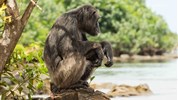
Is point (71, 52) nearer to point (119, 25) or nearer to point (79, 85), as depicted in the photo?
point (79, 85)

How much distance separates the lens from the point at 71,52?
6.10m

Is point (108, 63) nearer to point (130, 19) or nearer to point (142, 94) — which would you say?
point (142, 94)

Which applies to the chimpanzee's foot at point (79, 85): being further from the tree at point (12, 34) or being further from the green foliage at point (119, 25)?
the green foliage at point (119, 25)

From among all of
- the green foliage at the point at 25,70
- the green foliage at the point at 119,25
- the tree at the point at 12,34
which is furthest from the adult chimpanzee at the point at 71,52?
the green foliage at the point at 119,25

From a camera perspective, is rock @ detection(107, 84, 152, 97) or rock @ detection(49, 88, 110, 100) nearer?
rock @ detection(49, 88, 110, 100)

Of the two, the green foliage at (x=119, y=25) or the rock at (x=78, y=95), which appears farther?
the green foliage at (x=119, y=25)

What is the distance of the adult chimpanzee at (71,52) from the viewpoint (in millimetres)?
6070

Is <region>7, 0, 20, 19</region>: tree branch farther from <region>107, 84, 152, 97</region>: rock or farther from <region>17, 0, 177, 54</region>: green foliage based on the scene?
<region>17, 0, 177, 54</region>: green foliage

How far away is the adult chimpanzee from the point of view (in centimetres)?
607

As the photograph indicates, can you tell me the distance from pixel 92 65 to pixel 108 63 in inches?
7.2

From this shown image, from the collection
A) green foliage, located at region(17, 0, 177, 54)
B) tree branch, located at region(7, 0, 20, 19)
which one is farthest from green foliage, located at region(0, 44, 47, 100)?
green foliage, located at region(17, 0, 177, 54)

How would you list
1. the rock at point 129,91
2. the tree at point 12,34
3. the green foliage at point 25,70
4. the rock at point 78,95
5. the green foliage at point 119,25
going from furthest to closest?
the green foliage at point 119,25 < the rock at point 129,91 < the green foliage at point 25,70 < the rock at point 78,95 < the tree at point 12,34

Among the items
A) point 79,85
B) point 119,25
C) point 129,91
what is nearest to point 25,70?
point 79,85

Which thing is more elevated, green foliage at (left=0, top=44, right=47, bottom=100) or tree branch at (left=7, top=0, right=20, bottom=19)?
tree branch at (left=7, top=0, right=20, bottom=19)
